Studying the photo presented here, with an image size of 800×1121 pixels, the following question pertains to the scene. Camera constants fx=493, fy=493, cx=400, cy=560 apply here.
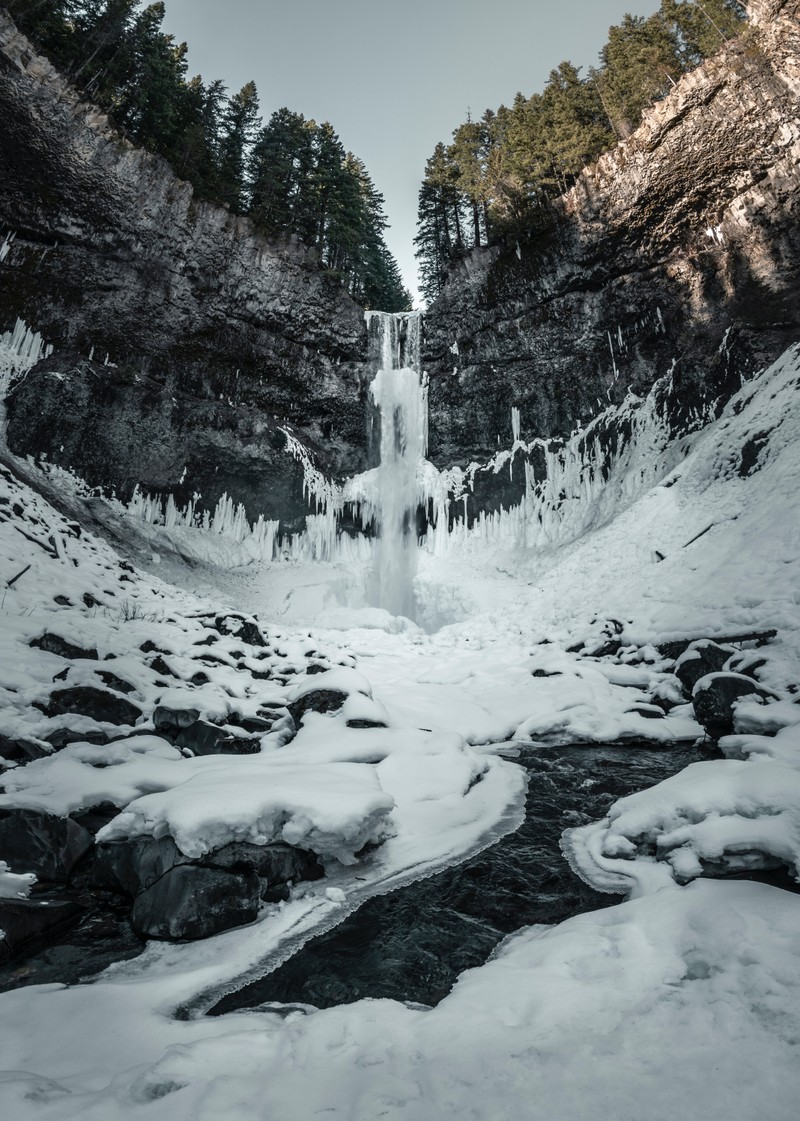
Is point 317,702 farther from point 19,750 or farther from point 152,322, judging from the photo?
point 152,322

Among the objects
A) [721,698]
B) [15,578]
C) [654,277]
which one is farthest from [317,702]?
[654,277]

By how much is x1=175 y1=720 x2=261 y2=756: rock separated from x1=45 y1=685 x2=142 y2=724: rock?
2.53ft

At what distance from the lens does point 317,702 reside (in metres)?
7.91

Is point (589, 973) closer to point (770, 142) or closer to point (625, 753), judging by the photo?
point (625, 753)

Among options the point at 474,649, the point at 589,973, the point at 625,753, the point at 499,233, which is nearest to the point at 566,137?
the point at 499,233

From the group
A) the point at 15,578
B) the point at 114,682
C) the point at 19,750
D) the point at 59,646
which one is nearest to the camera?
the point at 19,750

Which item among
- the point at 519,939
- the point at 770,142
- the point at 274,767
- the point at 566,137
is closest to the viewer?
the point at 519,939

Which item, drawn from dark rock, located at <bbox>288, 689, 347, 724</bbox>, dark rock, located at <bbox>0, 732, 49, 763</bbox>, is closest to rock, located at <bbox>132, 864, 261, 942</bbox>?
dark rock, located at <bbox>0, 732, 49, 763</bbox>

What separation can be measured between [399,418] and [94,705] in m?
19.7

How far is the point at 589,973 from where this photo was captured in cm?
252

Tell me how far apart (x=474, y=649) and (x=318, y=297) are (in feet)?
57.9

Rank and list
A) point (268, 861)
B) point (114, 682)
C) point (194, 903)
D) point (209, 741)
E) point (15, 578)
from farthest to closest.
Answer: point (15, 578)
point (114, 682)
point (209, 741)
point (268, 861)
point (194, 903)

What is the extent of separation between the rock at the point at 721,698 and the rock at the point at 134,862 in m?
7.62

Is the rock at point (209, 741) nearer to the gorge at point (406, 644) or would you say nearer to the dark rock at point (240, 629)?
the gorge at point (406, 644)
